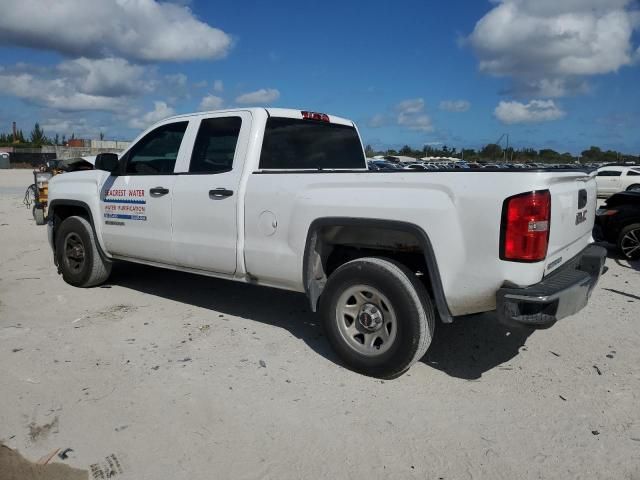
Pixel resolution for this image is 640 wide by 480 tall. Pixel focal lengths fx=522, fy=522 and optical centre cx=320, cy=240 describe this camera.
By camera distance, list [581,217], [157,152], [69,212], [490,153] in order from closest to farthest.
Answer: [581,217]
[157,152]
[69,212]
[490,153]

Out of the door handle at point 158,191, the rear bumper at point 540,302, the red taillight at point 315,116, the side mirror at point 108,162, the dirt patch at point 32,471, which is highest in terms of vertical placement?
the red taillight at point 315,116

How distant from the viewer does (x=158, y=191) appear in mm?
4934

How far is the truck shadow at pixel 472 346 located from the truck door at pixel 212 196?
1.89 meters

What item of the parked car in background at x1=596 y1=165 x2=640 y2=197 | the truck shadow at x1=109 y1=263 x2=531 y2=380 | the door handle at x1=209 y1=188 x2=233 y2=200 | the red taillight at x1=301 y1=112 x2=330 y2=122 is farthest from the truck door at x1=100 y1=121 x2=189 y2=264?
the parked car in background at x1=596 y1=165 x2=640 y2=197

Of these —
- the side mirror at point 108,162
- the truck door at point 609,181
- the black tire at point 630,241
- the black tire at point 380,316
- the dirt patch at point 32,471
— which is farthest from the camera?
the truck door at point 609,181

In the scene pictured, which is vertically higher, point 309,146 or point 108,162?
point 309,146

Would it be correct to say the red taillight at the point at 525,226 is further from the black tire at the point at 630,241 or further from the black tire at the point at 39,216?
the black tire at the point at 39,216

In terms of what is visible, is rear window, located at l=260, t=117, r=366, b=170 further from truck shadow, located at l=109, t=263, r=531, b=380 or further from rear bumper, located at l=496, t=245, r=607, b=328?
rear bumper, located at l=496, t=245, r=607, b=328

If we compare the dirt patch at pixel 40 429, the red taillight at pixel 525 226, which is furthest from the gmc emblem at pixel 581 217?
the dirt patch at pixel 40 429

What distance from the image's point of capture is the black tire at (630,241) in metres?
7.72

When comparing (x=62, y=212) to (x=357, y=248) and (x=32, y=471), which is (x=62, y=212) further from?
(x=32, y=471)

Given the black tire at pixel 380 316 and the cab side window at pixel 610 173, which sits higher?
the cab side window at pixel 610 173

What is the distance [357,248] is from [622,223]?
18.9 ft

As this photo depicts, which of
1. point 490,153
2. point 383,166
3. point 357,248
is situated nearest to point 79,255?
point 357,248
